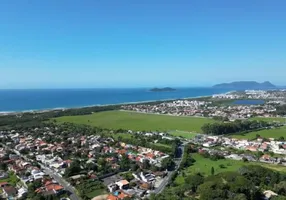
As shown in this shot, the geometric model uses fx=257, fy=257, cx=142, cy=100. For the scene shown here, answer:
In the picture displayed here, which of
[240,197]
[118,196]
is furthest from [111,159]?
[240,197]

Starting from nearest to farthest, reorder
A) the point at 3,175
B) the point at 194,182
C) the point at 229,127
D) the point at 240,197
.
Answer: the point at 240,197, the point at 194,182, the point at 3,175, the point at 229,127

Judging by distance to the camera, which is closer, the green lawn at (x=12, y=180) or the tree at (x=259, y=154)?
the green lawn at (x=12, y=180)

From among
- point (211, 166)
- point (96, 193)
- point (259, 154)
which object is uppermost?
point (259, 154)

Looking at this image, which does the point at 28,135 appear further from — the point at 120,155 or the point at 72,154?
the point at 120,155

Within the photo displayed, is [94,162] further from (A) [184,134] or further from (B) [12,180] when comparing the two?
(A) [184,134]

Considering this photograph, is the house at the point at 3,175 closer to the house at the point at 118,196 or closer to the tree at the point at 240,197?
the house at the point at 118,196

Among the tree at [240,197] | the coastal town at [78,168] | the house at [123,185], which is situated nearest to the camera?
the tree at [240,197]

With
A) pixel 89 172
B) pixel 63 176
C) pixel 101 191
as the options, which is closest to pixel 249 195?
pixel 101 191

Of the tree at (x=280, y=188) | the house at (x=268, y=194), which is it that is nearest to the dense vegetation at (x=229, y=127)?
the tree at (x=280, y=188)
